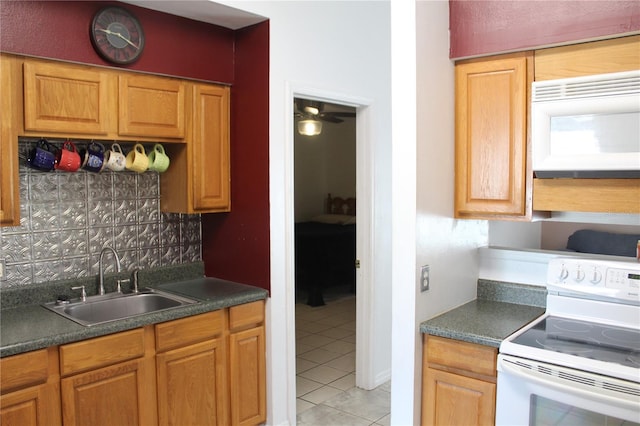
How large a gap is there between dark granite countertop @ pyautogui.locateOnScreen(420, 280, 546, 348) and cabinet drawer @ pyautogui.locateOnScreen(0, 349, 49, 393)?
1.56 metres

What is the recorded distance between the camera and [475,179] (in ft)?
7.77

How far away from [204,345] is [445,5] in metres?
2.02

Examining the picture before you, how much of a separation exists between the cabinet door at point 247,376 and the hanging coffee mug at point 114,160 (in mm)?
1073

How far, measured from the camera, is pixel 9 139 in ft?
7.37

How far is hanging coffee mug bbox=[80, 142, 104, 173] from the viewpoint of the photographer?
2.62m

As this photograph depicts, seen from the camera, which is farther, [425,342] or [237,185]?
[237,185]

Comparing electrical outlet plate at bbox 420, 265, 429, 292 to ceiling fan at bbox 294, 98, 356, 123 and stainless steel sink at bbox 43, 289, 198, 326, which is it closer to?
stainless steel sink at bbox 43, 289, 198, 326

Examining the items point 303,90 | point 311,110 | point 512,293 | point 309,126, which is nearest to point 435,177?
point 512,293

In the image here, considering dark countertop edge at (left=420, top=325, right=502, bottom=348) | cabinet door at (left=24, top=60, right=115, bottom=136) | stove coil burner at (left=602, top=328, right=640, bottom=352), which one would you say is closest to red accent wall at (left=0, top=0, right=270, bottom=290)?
cabinet door at (left=24, top=60, right=115, bottom=136)

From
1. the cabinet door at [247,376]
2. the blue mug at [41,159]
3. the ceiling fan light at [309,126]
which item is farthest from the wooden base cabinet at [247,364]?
the ceiling fan light at [309,126]

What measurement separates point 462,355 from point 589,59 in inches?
50.8

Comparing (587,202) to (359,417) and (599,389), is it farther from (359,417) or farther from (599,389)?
(359,417)

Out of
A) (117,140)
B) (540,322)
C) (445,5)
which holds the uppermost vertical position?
(445,5)

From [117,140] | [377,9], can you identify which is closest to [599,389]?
[117,140]
